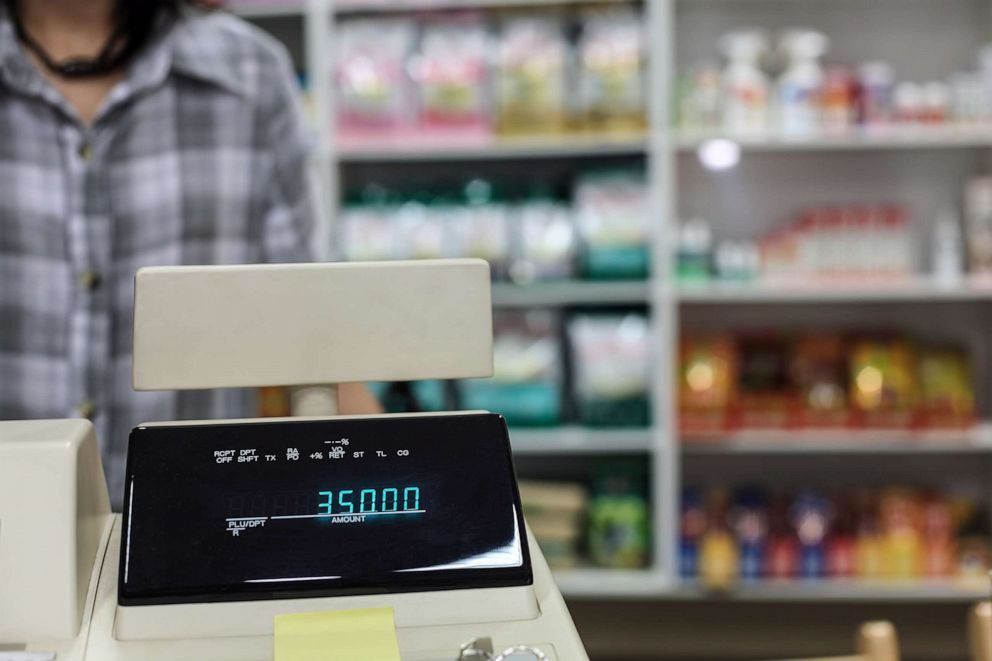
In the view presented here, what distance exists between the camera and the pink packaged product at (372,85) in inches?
115

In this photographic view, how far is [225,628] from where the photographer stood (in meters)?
0.66

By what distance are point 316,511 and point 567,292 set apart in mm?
2295

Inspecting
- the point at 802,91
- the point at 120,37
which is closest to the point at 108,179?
the point at 120,37

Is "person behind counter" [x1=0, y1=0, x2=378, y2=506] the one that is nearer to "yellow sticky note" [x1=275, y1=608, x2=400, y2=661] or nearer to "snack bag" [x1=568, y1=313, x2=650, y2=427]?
"yellow sticky note" [x1=275, y1=608, x2=400, y2=661]

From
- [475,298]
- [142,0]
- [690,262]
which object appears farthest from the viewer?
[690,262]

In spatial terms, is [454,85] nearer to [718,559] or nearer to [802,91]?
[802,91]

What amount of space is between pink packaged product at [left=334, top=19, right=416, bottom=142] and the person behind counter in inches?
53.1

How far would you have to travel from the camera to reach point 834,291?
2887 millimetres

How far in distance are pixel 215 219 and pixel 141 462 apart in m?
0.91

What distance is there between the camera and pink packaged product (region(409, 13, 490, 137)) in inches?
115

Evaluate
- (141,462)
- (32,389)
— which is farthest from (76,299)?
(141,462)

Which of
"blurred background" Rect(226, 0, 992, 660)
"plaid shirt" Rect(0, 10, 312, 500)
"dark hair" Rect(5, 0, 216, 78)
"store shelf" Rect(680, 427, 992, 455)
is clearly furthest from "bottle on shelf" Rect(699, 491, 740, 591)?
"dark hair" Rect(5, 0, 216, 78)

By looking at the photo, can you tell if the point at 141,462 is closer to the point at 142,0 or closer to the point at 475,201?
the point at 142,0

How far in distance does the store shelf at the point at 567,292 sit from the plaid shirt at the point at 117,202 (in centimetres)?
140
